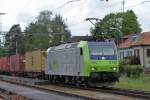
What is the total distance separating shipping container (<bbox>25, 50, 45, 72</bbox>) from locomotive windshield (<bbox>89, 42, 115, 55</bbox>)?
15380 millimetres

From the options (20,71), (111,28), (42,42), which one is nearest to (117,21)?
(111,28)

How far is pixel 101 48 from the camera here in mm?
31391

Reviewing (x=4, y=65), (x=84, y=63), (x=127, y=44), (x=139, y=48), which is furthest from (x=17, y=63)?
(x=84, y=63)

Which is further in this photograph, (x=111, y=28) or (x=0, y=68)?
(x=111, y=28)

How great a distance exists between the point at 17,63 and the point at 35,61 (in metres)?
12.7

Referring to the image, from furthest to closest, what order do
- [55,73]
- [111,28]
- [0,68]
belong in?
[111,28] → [0,68] → [55,73]

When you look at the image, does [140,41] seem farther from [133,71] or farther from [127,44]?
[133,71]

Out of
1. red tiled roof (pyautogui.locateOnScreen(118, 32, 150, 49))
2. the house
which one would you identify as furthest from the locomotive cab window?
red tiled roof (pyautogui.locateOnScreen(118, 32, 150, 49))

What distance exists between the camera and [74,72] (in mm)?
32969

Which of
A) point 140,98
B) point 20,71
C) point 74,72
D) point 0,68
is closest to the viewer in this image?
point 140,98

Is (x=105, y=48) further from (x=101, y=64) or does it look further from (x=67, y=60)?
(x=67, y=60)

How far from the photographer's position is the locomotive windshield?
103 ft

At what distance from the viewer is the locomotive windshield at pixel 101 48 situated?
31266mm

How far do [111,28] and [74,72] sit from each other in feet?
300
